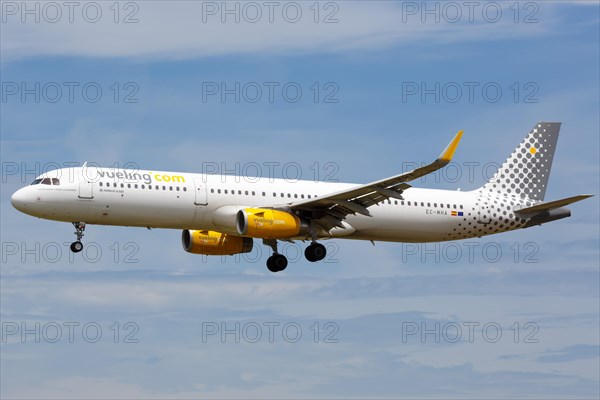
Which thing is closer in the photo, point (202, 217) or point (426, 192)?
point (202, 217)

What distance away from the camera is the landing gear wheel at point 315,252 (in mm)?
60875

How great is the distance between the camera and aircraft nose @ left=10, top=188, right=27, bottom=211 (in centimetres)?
5616

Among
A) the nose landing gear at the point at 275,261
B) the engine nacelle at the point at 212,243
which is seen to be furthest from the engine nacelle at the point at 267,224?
the engine nacelle at the point at 212,243

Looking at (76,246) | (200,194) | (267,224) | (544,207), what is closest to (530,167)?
(544,207)

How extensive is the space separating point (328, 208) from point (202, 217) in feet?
18.6

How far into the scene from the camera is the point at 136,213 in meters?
56.8

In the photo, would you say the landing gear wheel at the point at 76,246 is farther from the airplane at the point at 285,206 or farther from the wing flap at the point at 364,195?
the wing flap at the point at 364,195

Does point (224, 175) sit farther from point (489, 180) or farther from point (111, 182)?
point (489, 180)

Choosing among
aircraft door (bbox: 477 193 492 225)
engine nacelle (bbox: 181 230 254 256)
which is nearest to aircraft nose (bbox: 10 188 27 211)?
engine nacelle (bbox: 181 230 254 256)

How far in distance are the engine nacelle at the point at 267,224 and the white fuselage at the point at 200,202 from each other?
32.5 inches

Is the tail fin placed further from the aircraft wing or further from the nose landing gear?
the nose landing gear

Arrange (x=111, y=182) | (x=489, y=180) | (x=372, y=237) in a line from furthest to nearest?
(x=489, y=180)
(x=372, y=237)
(x=111, y=182)

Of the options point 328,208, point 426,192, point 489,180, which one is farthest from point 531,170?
point 328,208

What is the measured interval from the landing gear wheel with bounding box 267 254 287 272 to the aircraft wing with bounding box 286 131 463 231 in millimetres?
3344
